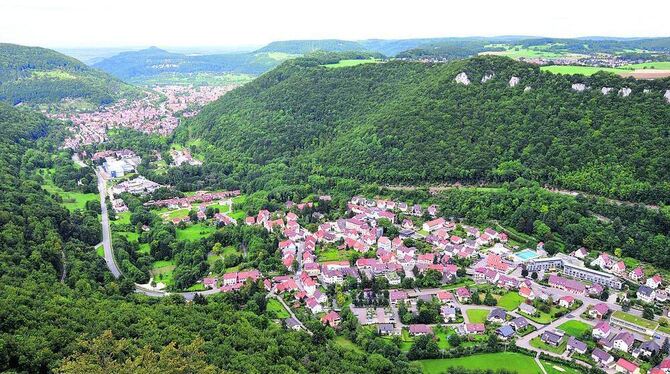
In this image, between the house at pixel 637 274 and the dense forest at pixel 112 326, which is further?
the house at pixel 637 274

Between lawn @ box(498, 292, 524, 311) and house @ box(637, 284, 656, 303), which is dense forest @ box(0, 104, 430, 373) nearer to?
lawn @ box(498, 292, 524, 311)

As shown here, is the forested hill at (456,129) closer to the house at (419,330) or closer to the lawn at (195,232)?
the lawn at (195,232)

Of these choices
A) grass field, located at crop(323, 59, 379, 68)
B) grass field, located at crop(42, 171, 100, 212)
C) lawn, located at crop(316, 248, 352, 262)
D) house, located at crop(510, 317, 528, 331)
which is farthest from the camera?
grass field, located at crop(323, 59, 379, 68)

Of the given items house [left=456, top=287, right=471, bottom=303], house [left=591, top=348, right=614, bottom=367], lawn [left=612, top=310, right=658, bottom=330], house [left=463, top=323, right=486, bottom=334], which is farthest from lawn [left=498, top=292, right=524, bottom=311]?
house [left=591, top=348, right=614, bottom=367]

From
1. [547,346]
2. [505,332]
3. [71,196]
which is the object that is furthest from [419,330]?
[71,196]

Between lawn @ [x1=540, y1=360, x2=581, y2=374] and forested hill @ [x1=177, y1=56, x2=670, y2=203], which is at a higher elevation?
forested hill @ [x1=177, y1=56, x2=670, y2=203]

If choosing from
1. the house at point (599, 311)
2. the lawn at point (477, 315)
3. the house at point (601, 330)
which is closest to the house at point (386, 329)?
the lawn at point (477, 315)
